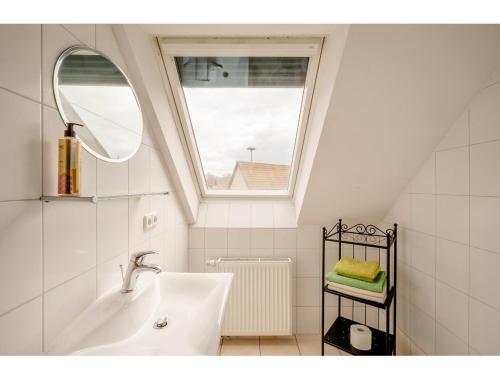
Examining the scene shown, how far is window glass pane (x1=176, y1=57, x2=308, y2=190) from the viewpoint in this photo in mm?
1384

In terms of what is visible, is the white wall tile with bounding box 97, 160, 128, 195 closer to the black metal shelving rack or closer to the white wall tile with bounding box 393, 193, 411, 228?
the black metal shelving rack

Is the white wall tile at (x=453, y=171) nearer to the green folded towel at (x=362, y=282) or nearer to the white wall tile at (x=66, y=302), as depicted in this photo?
the green folded towel at (x=362, y=282)

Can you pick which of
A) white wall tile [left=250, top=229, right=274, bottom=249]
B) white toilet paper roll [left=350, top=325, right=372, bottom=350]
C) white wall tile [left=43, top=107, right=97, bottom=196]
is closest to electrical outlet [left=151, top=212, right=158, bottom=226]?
white wall tile [left=43, top=107, right=97, bottom=196]

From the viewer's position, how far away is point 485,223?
3.31ft

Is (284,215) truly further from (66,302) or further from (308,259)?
(66,302)

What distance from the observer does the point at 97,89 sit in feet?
2.81

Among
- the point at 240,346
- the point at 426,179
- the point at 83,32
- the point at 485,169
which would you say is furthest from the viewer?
the point at 240,346

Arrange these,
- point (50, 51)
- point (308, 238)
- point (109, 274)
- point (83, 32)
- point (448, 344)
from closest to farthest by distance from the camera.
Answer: point (50, 51) < point (83, 32) < point (109, 274) < point (448, 344) < point (308, 238)

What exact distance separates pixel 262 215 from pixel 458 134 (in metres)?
1.38

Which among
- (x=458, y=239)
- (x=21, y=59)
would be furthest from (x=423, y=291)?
(x=21, y=59)
